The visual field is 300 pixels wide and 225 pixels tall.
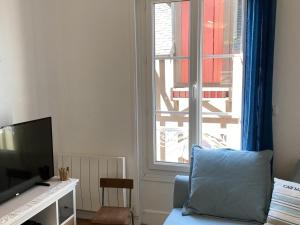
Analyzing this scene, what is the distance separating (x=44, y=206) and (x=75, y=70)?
1340 mm

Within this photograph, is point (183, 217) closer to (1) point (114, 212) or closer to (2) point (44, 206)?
(1) point (114, 212)

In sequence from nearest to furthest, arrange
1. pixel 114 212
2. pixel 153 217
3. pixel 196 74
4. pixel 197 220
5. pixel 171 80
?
pixel 197 220 → pixel 114 212 → pixel 196 74 → pixel 171 80 → pixel 153 217

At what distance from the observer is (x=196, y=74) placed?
9.10 ft

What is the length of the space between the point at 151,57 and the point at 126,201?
1393 millimetres

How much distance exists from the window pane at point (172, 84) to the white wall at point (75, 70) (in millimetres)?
269

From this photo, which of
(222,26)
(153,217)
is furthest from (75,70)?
(153,217)

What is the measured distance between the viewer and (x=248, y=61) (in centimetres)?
248

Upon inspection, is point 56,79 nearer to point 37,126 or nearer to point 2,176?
point 37,126

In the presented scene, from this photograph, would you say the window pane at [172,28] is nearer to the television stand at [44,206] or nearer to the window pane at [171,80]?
the window pane at [171,80]

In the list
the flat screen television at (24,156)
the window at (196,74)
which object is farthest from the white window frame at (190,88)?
the flat screen television at (24,156)

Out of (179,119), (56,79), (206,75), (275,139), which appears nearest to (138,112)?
Answer: (179,119)

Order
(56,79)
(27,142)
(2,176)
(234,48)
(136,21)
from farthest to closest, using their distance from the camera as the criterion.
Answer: (56,79) < (136,21) < (234,48) < (27,142) < (2,176)

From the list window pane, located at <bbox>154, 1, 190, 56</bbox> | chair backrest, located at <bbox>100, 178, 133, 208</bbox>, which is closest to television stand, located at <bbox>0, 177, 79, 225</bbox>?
chair backrest, located at <bbox>100, 178, 133, 208</bbox>

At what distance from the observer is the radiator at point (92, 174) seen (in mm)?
2989
